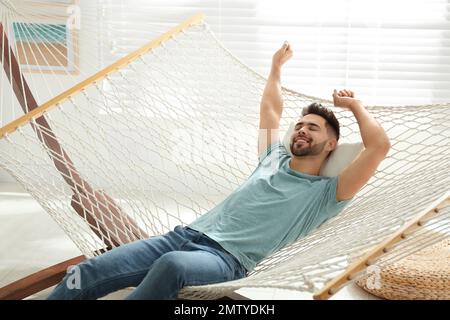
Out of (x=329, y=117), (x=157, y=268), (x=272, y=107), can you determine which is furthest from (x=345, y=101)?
(x=157, y=268)

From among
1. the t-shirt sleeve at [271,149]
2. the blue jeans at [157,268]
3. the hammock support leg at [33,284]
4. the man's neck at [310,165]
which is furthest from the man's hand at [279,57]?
the hammock support leg at [33,284]

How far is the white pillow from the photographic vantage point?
83.4 inches

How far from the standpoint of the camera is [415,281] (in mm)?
2338

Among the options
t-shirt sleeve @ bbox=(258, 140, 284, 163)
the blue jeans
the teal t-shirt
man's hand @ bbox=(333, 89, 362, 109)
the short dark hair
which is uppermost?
man's hand @ bbox=(333, 89, 362, 109)

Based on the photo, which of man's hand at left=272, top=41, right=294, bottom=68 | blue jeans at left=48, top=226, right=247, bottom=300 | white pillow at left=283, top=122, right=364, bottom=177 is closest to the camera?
blue jeans at left=48, top=226, right=247, bottom=300

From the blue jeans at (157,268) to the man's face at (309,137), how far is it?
0.37 metres

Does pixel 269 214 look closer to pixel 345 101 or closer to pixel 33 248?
pixel 345 101

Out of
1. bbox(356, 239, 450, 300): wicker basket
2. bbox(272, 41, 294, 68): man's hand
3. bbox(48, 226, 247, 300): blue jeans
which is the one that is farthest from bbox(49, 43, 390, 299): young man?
bbox(356, 239, 450, 300): wicker basket

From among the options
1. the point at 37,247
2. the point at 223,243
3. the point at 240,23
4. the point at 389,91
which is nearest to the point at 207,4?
the point at 240,23

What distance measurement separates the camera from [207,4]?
3826 millimetres

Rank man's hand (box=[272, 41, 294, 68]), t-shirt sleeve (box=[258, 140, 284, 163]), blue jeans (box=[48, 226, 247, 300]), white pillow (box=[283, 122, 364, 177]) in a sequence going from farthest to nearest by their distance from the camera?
man's hand (box=[272, 41, 294, 68]), t-shirt sleeve (box=[258, 140, 284, 163]), white pillow (box=[283, 122, 364, 177]), blue jeans (box=[48, 226, 247, 300])

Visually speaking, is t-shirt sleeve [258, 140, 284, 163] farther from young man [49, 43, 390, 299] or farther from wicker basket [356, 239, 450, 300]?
wicker basket [356, 239, 450, 300]

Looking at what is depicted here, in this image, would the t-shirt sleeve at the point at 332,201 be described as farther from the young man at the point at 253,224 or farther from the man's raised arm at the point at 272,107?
the man's raised arm at the point at 272,107

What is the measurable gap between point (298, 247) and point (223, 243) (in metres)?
0.20
